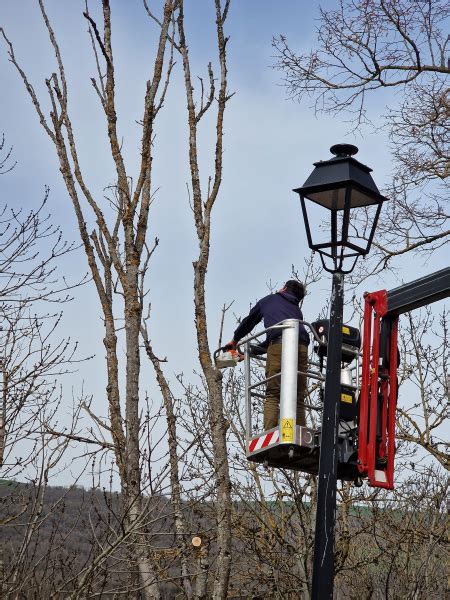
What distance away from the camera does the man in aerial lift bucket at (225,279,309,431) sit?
28.5ft

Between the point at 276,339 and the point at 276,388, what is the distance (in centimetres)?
47

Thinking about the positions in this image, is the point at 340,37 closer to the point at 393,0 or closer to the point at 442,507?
the point at 393,0

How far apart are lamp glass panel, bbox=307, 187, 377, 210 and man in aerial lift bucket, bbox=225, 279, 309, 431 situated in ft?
5.42

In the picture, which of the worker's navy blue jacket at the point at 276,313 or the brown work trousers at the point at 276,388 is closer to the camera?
the brown work trousers at the point at 276,388

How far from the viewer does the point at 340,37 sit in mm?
13633

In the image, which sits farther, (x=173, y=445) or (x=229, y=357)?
(x=173, y=445)

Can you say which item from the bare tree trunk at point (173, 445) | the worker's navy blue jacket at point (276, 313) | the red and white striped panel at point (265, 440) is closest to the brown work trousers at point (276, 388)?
the worker's navy blue jacket at point (276, 313)

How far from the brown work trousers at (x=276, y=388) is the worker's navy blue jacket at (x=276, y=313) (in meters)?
0.10

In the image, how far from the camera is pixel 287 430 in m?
8.16

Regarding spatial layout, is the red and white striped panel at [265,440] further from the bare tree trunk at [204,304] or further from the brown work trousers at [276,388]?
the bare tree trunk at [204,304]

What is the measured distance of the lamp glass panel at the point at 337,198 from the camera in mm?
7375

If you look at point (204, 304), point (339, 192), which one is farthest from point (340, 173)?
point (204, 304)

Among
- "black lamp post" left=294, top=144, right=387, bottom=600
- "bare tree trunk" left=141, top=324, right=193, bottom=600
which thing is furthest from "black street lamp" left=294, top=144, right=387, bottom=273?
"bare tree trunk" left=141, top=324, right=193, bottom=600

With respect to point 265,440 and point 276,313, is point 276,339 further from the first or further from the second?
point 265,440
